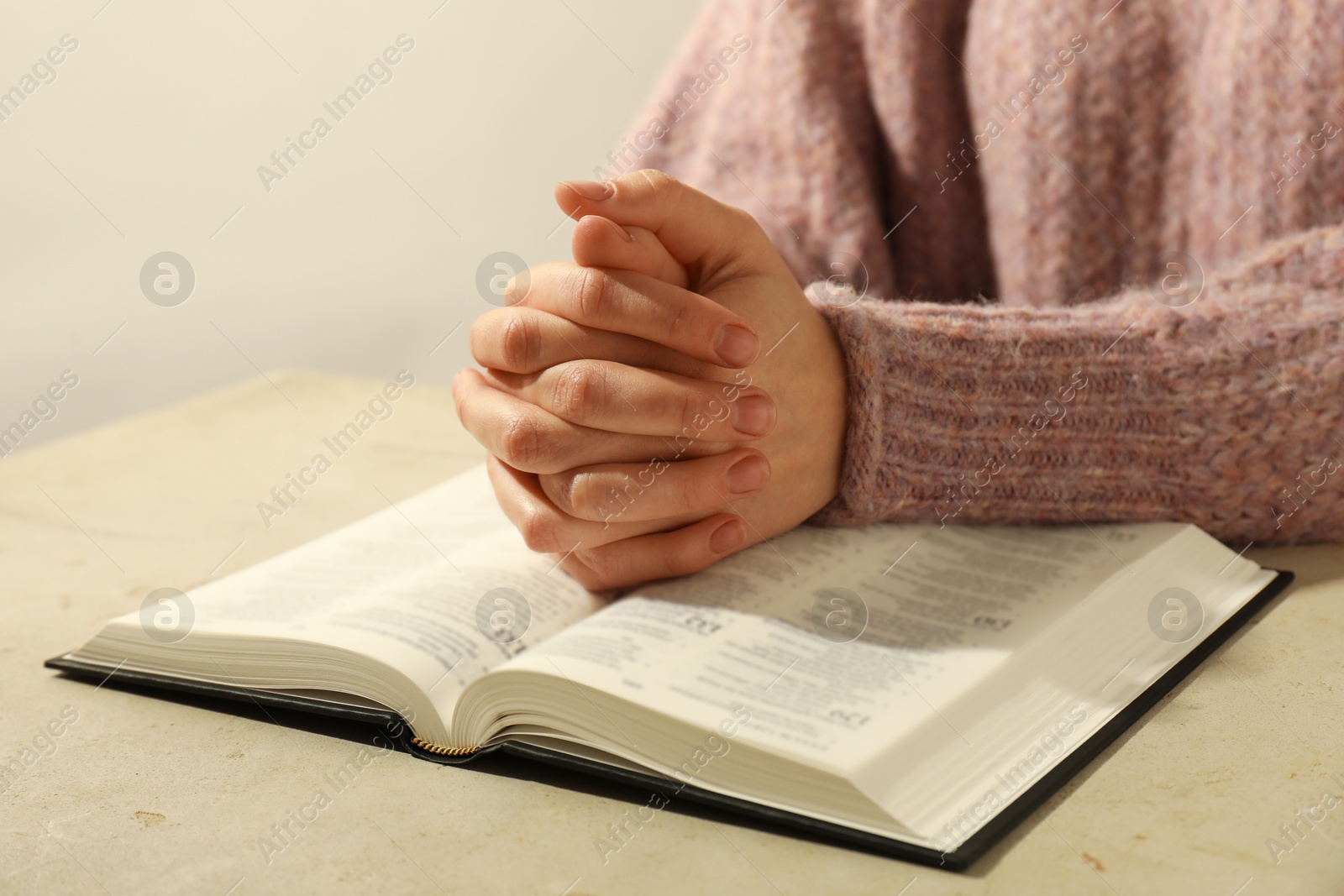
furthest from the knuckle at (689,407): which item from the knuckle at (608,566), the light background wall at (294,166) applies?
the light background wall at (294,166)

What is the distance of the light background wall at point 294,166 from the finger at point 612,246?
1122 millimetres

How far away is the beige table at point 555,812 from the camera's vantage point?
18.1 inches

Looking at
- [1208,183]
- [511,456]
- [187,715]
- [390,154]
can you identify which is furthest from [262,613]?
[390,154]

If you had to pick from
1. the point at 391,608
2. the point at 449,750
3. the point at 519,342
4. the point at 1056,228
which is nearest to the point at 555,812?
the point at 449,750

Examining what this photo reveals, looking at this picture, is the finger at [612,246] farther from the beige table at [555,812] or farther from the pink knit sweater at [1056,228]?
the beige table at [555,812]

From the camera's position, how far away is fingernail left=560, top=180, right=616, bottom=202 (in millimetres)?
651

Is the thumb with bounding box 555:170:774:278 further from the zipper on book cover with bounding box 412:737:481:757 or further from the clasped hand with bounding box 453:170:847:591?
the zipper on book cover with bounding box 412:737:481:757

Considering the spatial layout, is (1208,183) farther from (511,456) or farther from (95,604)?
(95,604)

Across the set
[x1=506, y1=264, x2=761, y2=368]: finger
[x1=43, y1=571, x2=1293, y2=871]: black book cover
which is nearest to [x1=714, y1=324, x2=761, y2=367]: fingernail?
[x1=506, y1=264, x2=761, y2=368]: finger

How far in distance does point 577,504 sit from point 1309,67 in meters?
0.70

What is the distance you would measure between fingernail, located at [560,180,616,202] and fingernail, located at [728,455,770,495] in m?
0.18

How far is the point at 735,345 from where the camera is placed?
643 mm

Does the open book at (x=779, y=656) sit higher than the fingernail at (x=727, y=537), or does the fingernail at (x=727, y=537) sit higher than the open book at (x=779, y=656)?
the fingernail at (x=727, y=537)

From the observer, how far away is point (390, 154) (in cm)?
191
